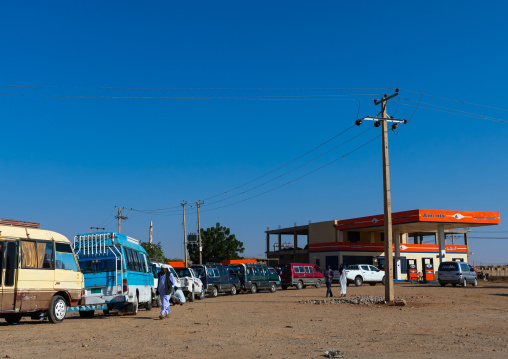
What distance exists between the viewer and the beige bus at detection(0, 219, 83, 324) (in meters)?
14.3

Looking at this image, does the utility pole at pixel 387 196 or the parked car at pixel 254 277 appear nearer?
the utility pole at pixel 387 196

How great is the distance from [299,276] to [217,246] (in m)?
34.0

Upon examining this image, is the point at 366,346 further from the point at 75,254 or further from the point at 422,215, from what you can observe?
the point at 422,215

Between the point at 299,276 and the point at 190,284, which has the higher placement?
the point at 190,284

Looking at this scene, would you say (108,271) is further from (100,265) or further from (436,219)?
(436,219)

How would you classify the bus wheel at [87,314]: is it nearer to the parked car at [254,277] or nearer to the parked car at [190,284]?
the parked car at [190,284]

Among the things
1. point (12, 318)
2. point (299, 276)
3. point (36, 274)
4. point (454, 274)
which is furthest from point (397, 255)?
point (36, 274)

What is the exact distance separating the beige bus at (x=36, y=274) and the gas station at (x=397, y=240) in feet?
124

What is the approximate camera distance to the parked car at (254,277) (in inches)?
1405

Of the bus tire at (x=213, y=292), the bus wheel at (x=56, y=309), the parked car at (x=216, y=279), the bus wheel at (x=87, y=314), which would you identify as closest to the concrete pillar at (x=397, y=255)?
the parked car at (x=216, y=279)

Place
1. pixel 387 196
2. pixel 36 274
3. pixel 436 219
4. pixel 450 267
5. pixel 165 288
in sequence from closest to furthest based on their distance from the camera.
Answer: pixel 36 274 < pixel 165 288 < pixel 387 196 < pixel 450 267 < pixel 436 219

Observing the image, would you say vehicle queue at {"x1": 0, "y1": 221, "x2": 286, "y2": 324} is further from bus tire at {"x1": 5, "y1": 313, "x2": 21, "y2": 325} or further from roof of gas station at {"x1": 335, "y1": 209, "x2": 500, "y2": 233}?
roof of gas station at {"x1": 335, "y1": 209, "x2": 500, "y2": 233}

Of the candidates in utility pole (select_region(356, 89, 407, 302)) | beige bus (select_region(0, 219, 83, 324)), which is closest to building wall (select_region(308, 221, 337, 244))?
utility pole (select_region(356, 89, 407, 302))

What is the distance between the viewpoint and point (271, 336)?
1270 centimetres
